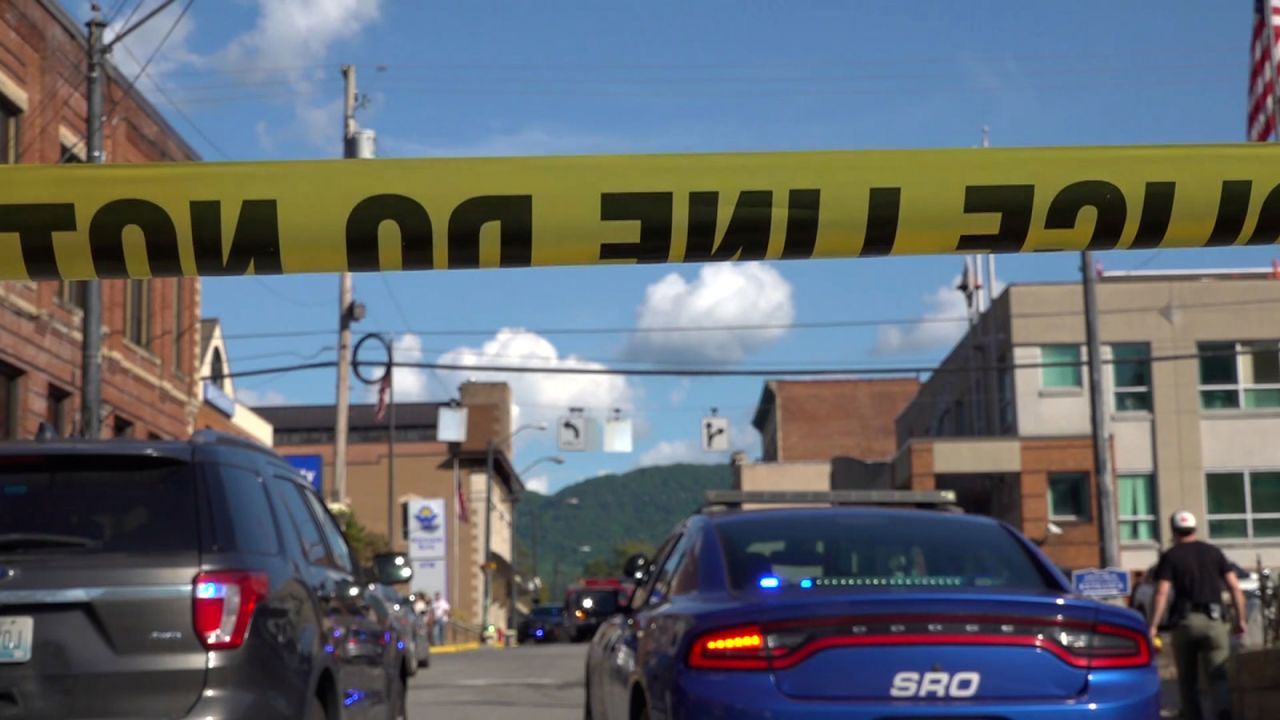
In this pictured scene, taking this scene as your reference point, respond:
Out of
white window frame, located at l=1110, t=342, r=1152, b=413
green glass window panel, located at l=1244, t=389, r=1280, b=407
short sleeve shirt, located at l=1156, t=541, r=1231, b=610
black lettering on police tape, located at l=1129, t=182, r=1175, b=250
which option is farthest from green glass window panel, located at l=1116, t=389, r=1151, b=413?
black lettering on police tape, located at l=1129, t=182, r=1175, b=250

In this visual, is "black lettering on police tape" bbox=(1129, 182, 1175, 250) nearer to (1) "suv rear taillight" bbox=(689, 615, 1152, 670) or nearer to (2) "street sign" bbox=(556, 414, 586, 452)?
(1) "suv rear taillight" bbox=(689, 615, 1152, 670)

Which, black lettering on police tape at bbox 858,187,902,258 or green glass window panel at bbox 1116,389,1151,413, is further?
green glass window panel at bbox 1116,389,1151,413

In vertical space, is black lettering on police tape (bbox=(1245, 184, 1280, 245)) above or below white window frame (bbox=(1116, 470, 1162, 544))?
above

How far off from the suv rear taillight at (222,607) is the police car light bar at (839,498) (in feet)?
10.2

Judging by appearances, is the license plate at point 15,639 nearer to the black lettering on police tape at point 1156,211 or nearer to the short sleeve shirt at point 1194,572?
the black lettering on police tape at point 1156,211

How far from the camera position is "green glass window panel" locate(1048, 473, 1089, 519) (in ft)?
163

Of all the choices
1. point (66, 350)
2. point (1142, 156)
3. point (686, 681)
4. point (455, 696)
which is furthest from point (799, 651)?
point (66, 350)

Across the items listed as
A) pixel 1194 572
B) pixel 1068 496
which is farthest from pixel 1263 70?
pixel 1068 496

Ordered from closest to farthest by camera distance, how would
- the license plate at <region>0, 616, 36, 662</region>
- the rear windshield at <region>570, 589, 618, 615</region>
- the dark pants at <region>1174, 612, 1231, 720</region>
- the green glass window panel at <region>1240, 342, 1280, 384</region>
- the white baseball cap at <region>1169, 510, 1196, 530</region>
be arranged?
the license plate at <region>0, 616, 36, 662</region> < the rear windshield at <region>570, 589, 618, 615</region> < the dark pants at <region>1174, 612, 1231, 720</region> < the white baseball cap at <region>1169, 510, 1196, 530</region> < the green glass window panel at <region>1240, 342, 1280, 384</region>

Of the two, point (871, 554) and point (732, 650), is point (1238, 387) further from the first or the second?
point (732, 650)

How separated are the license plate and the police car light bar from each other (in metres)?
3.74

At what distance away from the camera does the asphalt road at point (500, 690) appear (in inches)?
624

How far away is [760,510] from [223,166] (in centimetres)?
365

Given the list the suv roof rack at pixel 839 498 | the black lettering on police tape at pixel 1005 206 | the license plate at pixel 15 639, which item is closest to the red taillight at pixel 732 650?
the suv roof rack at pixel 839 498
